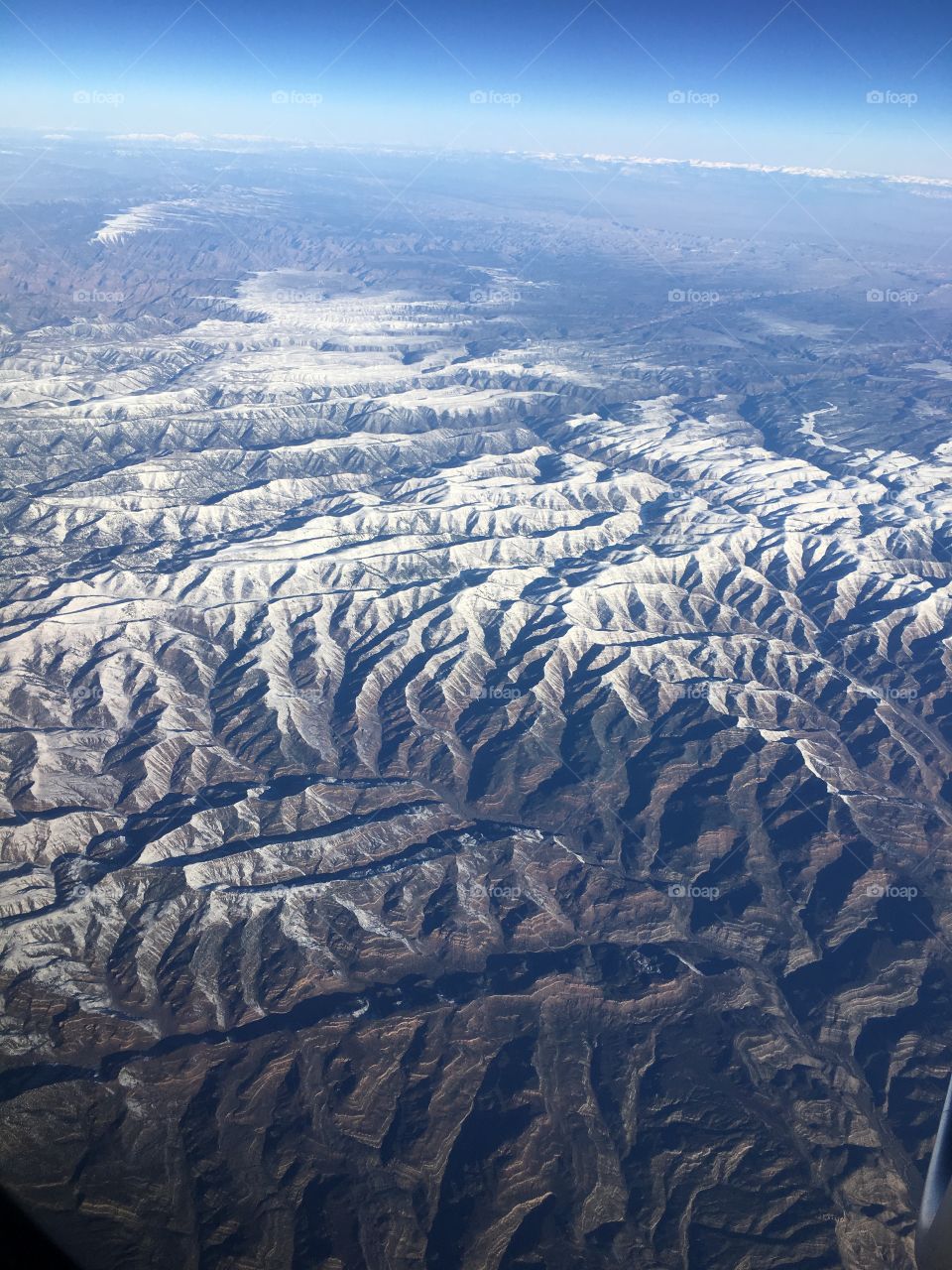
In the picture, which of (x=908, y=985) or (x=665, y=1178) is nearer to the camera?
(x=665, y=1178)

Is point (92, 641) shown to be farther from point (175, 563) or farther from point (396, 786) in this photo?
point (396, 786)

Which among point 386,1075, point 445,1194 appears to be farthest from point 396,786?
point 445,1194

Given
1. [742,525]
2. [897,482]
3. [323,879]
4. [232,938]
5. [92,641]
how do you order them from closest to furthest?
[232,938] < [323,879] < [92,641] < [742,525] < [897,482]

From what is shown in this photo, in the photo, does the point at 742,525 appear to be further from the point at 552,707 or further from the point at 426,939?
the point at 426,939

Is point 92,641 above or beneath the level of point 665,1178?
above

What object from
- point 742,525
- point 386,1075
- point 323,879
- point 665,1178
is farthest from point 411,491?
point 665,1178

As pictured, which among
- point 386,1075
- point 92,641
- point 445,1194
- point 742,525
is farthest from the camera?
point 742,525

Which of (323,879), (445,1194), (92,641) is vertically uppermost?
(92,641)
